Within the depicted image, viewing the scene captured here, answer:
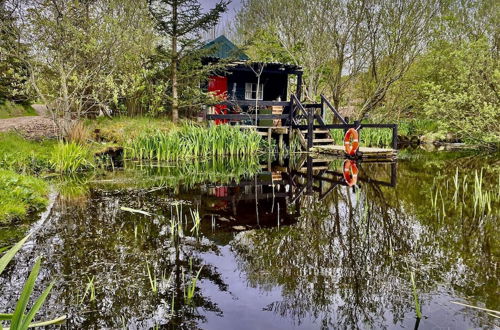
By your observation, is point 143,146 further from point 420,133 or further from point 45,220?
point 420,133

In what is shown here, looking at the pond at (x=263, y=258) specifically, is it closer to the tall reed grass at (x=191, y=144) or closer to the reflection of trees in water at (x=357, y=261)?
the reflection of trees in water at (x=357, y=261)

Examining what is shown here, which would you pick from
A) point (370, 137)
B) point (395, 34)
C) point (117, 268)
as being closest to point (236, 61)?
point (370, 137)

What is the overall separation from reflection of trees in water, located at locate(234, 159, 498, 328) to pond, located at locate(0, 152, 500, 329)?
17 millimetres

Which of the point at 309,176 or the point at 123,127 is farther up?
the point at 123,127

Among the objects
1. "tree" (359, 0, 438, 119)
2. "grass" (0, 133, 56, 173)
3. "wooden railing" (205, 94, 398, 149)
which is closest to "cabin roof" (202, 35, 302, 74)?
"wooden railing" (205, 94, 398, 149)

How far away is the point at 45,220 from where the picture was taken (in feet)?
18.7

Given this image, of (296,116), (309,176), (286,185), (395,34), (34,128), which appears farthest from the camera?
(395,34)

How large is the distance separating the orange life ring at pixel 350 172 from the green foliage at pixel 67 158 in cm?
685

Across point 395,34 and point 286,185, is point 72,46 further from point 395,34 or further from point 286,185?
point 395,34

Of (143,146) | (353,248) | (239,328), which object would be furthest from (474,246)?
(143,146)

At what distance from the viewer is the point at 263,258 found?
173 inches

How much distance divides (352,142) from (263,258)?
10633mm

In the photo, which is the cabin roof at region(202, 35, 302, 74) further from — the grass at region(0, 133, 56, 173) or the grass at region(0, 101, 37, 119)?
the grass at region(0, 101, 37, 119)

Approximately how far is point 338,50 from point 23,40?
14.7 meters
